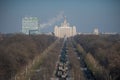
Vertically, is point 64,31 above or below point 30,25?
below

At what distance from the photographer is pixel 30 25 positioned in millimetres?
47250

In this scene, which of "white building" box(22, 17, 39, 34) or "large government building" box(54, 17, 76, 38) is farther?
"large government building" box(54, 17, 76, 38)

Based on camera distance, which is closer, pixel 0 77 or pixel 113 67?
pixel 0 77

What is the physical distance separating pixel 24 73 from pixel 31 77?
0.82m

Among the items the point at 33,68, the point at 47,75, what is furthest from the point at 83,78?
the point at 33,68

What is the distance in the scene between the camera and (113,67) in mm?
9789

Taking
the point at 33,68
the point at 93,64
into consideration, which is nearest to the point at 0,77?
the point at 33,68

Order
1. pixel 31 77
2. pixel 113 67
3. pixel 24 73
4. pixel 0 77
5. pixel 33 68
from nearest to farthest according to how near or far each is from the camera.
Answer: pixel 0 77 → pixel 113 67 → pixel 31 77 → pixel 24 73 → pixel 33 68

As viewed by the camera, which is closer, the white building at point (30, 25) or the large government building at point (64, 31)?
the white building at point (30, 25)

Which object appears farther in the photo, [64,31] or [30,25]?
[64,31]

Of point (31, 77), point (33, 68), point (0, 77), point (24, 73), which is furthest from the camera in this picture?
point (33, 68)

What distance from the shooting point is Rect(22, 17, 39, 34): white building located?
46.7m

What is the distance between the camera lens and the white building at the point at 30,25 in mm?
46656

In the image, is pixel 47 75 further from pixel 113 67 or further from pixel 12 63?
pixel 113 67
